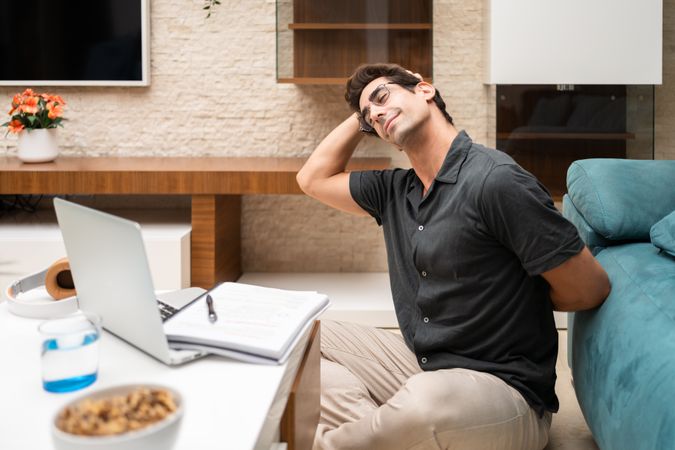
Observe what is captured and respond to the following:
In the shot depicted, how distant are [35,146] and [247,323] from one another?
2441 millimetres

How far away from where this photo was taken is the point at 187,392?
2.83 feet

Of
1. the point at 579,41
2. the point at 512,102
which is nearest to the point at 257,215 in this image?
the point at 512,102

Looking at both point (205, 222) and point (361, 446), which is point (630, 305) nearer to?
point (361, 446)

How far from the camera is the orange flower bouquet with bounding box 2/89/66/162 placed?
310cm

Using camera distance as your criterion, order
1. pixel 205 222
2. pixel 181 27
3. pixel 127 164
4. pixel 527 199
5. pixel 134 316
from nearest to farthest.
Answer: pixel 134 316 → pixel 527 199 → pixel 205 222 → pixel 127 164 → pixel 181 27

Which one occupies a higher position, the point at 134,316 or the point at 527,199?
the point at 527,199

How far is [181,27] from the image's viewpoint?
3.42 metres

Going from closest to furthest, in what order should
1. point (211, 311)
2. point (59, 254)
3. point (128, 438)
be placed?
point (128, 438) → point (211, 311) → point (59, 254)

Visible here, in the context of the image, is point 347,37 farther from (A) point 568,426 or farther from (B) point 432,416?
(B) point 432,416

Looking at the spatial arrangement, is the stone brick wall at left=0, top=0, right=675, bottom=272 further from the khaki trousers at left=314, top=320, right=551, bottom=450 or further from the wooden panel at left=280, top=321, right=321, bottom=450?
the wooden panel at left=280, top=321, right=321, bottom=450

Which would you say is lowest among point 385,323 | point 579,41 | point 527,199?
point 385,323

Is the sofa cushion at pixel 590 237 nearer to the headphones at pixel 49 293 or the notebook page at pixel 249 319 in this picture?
the notebook page at pixel 249 319

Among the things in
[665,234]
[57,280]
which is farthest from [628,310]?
[57,280]

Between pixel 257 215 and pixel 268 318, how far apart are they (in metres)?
2.53
